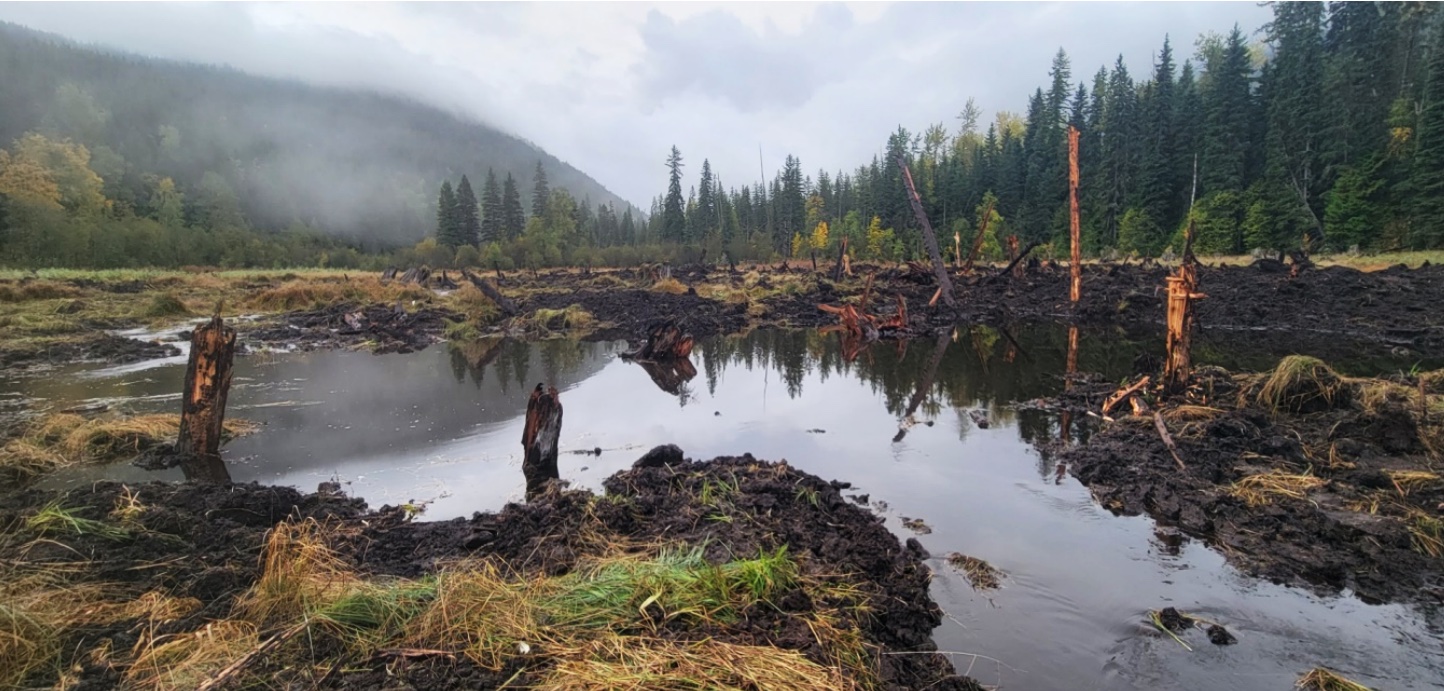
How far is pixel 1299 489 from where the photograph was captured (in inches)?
240

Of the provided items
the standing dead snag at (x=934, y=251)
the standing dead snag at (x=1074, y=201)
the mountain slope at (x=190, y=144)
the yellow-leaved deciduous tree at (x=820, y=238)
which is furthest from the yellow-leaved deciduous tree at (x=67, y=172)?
the standing dead snag at (x=1074, y=201)

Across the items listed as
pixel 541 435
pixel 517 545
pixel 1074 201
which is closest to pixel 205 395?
pixel 541 435

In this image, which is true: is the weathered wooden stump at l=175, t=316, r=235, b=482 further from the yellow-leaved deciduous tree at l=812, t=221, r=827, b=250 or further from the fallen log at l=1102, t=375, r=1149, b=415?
the yellow-leaved deciduous tree at l=812, t=221, r=827, b=250

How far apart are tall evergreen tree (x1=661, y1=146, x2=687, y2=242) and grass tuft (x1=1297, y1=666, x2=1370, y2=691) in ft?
277

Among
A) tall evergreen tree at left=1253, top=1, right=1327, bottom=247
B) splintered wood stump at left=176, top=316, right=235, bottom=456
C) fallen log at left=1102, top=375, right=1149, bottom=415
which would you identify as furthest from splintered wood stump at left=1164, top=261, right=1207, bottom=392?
tall evergreen tree at left=1253, top=1, right=1327, bottom=247

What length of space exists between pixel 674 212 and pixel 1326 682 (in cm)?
8961

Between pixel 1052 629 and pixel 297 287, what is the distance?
31.0 m

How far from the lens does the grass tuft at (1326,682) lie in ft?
11.7

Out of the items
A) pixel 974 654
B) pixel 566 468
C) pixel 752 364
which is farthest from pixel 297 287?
pixel 974 654

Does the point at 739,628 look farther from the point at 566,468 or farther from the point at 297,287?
the point at 297,287

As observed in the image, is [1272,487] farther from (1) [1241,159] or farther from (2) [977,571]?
(1) [1241,159]

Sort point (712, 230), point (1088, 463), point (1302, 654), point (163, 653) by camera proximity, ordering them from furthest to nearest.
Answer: point (712, 230), point (1088, 463), point (1302, 654), point (163, 653)

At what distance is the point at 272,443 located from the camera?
8617mm

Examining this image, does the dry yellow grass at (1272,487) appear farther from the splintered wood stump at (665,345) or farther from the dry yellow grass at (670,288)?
the dry yellow grass at (670,288)
